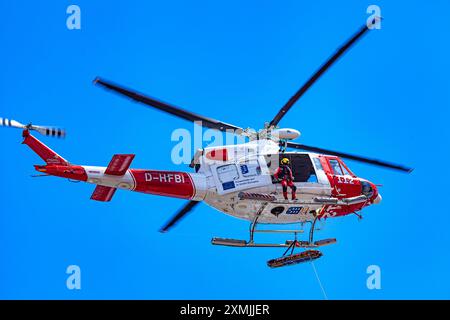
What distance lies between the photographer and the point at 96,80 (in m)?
17.1

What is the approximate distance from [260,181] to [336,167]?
229 cm

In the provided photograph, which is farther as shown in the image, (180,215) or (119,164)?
(180,215)

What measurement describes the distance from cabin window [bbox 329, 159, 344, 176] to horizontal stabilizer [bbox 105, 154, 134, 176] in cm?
526

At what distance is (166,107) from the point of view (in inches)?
707

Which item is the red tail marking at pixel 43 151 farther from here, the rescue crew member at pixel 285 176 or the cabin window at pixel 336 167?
the cabin window at pixel 336 167

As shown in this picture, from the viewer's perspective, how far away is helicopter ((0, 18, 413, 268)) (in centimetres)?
1848

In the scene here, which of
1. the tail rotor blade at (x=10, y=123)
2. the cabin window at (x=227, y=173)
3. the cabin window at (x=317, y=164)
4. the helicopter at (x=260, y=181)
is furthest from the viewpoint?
the cabin window at (x=317, y=164)

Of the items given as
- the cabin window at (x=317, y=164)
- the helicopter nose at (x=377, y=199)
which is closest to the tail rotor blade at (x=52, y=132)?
the cabin window at (x=317, y=164)

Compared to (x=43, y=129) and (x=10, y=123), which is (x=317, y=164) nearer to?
(x=43, y=129)

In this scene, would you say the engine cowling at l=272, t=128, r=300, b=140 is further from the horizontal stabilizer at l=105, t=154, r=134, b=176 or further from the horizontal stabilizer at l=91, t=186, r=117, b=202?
the horizontal stabilizer at l=91, t=186, r=117, b=202

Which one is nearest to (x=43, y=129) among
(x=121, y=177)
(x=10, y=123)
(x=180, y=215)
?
(x=10, y=123)

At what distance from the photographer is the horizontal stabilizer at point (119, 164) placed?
1783 cm

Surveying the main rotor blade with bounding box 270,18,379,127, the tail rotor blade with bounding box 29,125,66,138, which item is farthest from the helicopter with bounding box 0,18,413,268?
the tail rotor blade with bounding box 29,125,66,138

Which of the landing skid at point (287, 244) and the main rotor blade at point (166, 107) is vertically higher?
the main rotor blade at point (166, 107)
